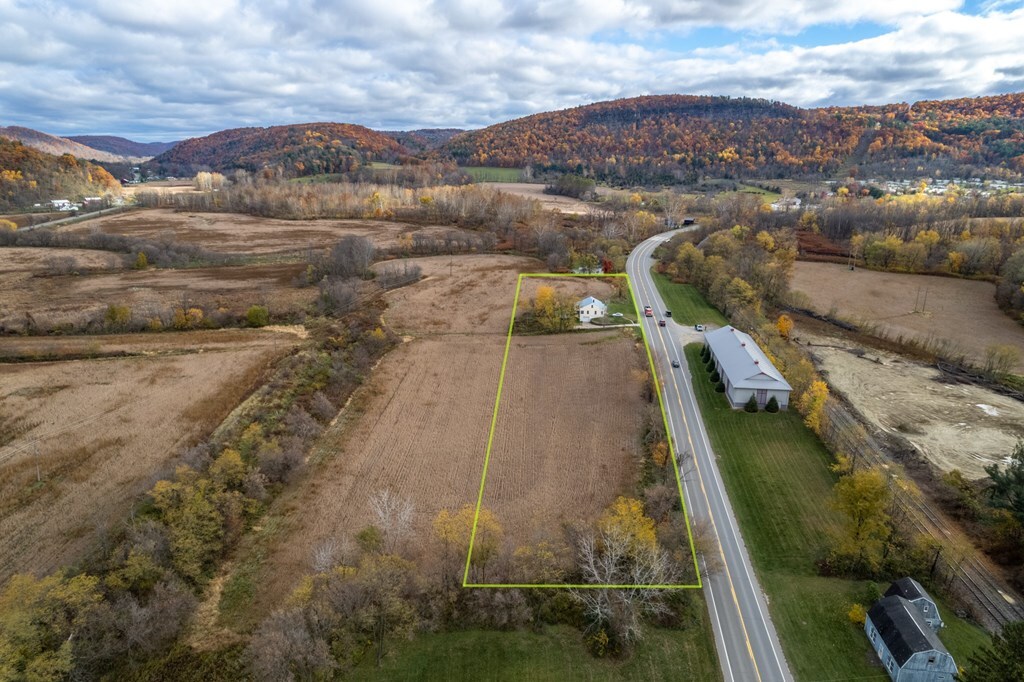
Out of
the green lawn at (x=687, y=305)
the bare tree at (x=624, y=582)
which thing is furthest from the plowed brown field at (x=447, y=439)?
the green lawn at (x=687, y=305)

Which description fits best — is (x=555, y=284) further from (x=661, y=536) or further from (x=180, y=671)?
(x=180, y=671)

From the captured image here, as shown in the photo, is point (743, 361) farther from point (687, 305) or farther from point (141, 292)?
point (141, 292)

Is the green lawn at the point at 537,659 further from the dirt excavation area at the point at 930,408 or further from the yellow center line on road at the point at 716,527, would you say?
the dirt excavation area at the point at 930,408

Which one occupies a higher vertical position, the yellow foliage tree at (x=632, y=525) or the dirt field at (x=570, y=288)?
the dirt field at (x=570, y=288)

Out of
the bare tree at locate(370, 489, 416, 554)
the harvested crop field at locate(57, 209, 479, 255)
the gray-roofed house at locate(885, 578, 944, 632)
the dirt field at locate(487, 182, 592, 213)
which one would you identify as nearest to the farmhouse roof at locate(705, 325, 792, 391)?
the gray-roofed house at locate(885, 578, 944, 632)

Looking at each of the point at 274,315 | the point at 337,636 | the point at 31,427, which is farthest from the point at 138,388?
the point at 337,636

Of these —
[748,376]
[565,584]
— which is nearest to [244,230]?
[748,376]

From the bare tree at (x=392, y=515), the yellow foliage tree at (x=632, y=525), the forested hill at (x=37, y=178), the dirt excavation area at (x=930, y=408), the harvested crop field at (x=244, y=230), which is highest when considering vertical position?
the forested hill at (x=37, y=178)
